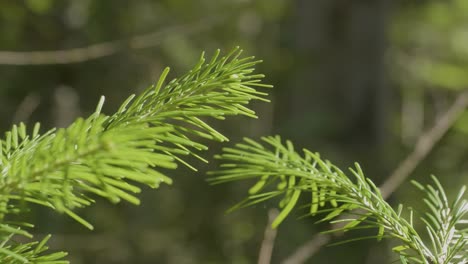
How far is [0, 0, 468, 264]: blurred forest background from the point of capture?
8.59ft

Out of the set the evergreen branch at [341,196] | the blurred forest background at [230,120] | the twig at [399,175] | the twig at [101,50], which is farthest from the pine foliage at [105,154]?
the blurred forest background at [230,120]

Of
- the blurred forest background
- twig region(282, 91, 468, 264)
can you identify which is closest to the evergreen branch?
twig region(282, 91, 468, 264)

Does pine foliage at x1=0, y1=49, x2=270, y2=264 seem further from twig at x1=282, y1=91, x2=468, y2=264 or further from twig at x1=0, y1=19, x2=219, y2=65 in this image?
twig at x1=0, y1=19, x2=219, y2=65

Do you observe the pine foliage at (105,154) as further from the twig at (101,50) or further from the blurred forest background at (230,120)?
the blurred forest background at (230,120)

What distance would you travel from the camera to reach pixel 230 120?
3891mm

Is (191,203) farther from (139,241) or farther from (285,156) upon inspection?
(285,156)

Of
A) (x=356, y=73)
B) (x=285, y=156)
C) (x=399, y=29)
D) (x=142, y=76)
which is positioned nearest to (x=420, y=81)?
(x=399, y=29)

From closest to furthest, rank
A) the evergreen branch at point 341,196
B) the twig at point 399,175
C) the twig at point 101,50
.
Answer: the evergreen branch at point 341,196 → the twig at point 399,175 → the twig at point 101,50

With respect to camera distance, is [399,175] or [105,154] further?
[399,175]

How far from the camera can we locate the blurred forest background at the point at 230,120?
2619 millimetres

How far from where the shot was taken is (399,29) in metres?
4.62

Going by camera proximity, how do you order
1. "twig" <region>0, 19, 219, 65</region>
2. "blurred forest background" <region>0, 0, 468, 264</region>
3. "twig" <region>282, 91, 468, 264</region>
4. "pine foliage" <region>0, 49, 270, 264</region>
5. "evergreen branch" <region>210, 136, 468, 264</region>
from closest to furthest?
"pine foliage" <region>0, 49, 270, 264</region>
"evergreen branch" <region>210, 136, 468, 264</region>
"twig" <region>282, 91, 468, 264</region>
"twig" <region>0, 19, 219, 65</region>
"blurred forest background" <region>0, 0, 468, 264</region>

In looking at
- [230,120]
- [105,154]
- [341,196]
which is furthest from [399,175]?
[230,120]

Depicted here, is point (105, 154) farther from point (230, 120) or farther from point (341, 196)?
point (230, 120)
